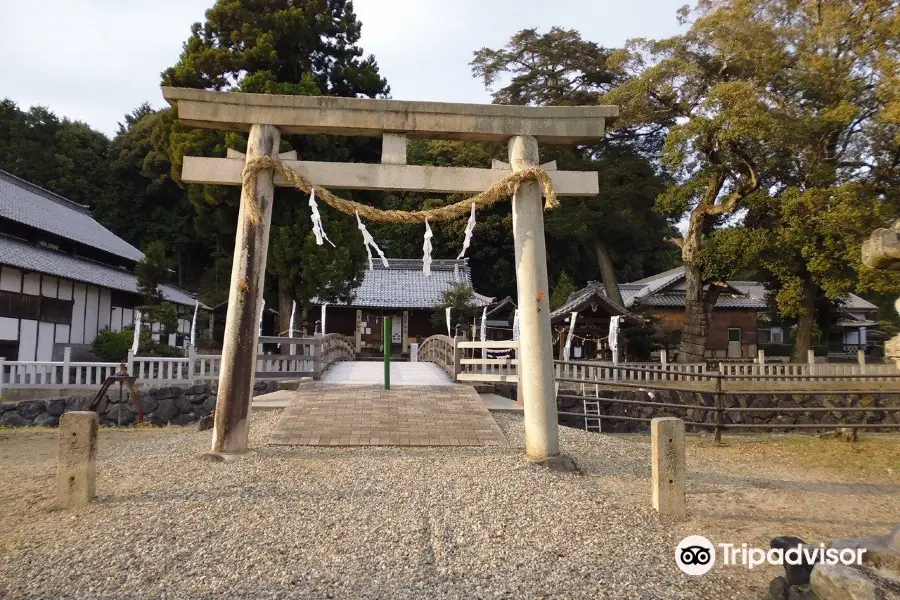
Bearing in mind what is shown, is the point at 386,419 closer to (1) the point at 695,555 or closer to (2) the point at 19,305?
(1) the point at 695,555

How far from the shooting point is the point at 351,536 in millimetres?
4383

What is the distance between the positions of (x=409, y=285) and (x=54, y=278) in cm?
1751

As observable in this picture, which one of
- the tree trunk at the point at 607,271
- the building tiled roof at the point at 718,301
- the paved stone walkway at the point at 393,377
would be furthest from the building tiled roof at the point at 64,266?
the building tiled roof at the point at 718,301

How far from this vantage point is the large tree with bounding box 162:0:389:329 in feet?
72.2

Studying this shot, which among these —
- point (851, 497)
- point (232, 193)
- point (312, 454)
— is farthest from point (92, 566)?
point (232, 193)

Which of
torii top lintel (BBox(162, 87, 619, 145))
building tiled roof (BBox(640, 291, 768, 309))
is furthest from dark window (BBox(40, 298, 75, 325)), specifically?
building tiled roof (BBox(640, 291, 768, 309))

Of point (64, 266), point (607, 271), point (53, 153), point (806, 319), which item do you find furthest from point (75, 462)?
point (53, 153)

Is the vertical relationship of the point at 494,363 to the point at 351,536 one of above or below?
above

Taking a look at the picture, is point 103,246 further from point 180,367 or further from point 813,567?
point 813,567

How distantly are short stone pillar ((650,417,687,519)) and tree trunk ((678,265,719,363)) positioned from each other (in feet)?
71.8

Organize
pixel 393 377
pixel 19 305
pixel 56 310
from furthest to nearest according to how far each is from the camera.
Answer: pixel 56 310 → pixel 19 305 → pixel 393 377

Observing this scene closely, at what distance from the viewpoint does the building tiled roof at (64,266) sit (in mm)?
19391

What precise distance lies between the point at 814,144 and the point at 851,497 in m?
20.8

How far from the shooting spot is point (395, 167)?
6969 millimetres
